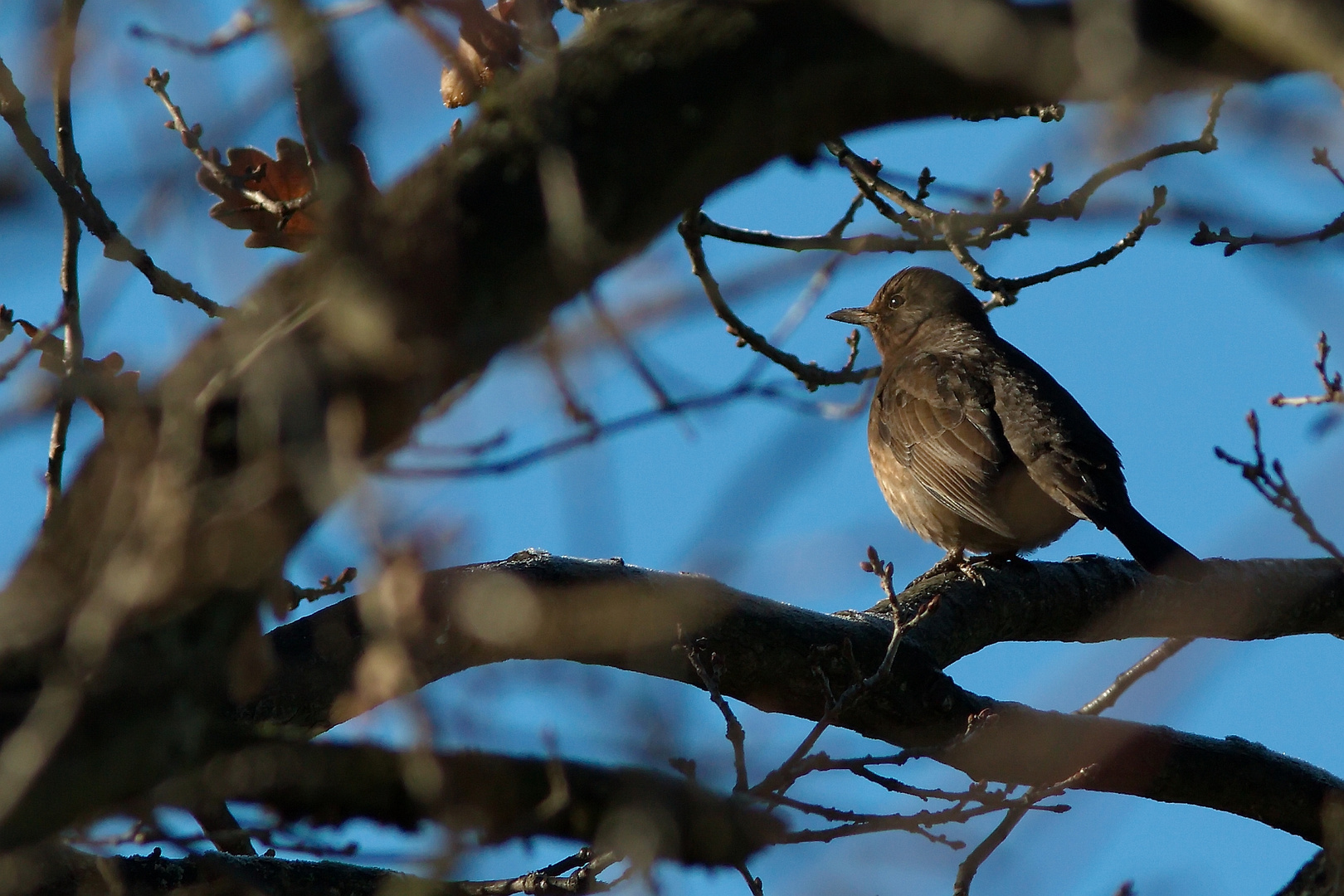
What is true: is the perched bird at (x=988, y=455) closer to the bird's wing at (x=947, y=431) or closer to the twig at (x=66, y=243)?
the bird's wing at (x=947, y=431)

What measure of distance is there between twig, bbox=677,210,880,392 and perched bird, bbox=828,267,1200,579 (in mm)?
1201

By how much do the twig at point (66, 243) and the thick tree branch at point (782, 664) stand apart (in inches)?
32.2

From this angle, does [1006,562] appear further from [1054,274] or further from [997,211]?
[997,211]

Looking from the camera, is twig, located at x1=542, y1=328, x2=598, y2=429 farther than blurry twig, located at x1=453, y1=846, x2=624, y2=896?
No

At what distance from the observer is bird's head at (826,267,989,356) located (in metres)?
9.22

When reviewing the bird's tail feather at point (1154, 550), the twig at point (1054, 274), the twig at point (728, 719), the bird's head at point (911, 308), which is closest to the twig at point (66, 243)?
the twig at point (728, 719)

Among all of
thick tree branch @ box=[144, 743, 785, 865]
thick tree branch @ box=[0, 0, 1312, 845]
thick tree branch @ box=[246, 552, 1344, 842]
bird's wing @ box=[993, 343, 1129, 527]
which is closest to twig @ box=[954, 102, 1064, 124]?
thick tree branch @ box=[246, 552, 1344, 842]

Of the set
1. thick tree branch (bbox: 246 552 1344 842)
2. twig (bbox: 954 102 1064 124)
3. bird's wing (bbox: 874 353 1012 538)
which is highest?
bird's wing (bbox: 874 353 1012 538)

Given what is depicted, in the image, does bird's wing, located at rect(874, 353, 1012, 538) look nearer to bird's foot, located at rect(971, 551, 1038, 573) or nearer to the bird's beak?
bird's foot, located at rect(971, 551, 1038, 573)

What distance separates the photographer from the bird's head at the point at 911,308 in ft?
30.2

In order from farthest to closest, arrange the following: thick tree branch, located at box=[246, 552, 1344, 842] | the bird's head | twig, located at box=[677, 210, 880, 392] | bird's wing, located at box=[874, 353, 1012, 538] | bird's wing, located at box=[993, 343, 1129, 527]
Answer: the bird's head → bird's wing, located at box=[874, 353, 1012, 538] → bird's wing, located at box=[993, 343, 1129, 527] → twig, located at box=[677, 210, 880, 392] → thick tree branch, located at box=[246, 552, 1344, 842]

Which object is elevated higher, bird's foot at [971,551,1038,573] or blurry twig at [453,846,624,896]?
bird's foot at [971,551,1038,573]

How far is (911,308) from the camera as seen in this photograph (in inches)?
368

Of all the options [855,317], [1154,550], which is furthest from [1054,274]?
[855,317]
